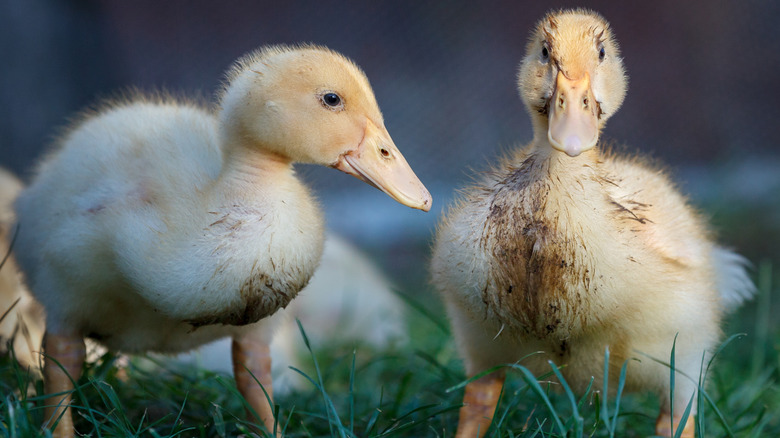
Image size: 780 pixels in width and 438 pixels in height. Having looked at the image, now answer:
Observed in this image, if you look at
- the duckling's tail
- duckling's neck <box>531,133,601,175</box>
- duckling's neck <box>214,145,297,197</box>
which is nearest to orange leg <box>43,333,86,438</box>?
duckling's neck <box>214,145,297,197</box>

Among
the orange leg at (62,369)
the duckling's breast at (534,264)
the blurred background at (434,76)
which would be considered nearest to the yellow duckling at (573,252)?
the duckling's breast at (534,264)

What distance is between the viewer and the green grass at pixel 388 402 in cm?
220

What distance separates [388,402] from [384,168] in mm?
1133

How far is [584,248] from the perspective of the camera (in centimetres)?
201

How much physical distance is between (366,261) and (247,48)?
4.67ft

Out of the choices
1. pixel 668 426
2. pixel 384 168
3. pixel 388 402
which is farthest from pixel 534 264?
pixel 388 402

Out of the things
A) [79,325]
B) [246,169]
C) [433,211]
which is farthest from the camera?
[433,211]

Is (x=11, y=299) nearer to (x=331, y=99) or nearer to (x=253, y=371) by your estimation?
(x=253, y=371)

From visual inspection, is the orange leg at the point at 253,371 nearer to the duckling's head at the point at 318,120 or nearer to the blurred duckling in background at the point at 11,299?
the duckling's head at the point at 318,120

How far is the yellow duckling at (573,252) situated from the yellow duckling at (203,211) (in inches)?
9.6

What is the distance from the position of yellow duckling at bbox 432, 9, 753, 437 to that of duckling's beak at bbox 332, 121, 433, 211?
0.17 m

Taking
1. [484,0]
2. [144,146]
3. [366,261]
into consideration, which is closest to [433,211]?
[366,261]

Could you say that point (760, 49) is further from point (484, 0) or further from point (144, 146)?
point (144, 146)

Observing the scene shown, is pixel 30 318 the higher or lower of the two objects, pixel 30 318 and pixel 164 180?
the lower
